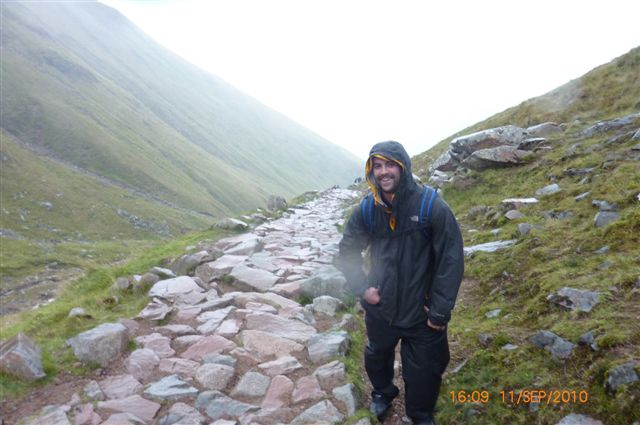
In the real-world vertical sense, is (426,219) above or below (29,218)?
above

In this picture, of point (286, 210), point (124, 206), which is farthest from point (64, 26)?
point (286, 210)

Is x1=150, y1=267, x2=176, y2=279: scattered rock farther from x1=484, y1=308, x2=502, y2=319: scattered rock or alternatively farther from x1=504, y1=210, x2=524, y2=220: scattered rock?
x1=504, y1=210, x2=524, y2=220: scattered rock

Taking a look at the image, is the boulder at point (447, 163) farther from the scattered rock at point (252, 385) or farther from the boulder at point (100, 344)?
the boulder at point (100, 344)

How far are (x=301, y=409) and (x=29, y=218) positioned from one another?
216ft

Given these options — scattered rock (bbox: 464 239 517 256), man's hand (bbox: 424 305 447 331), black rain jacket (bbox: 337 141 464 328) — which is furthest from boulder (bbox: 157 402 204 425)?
scattered rock (bbox: 464 239 517 256)

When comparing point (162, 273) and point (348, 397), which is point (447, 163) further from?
point (348, 397)

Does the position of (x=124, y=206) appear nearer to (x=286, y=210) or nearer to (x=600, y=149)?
(x=286, y=210)

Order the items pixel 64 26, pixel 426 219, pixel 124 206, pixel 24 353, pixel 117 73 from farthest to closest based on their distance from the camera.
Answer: pixel 64 26 < pixel 117 73 < pixel 124 206 < pixel 24 353 < pixel 426 219

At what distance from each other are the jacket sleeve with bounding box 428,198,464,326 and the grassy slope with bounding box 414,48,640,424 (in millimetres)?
1398

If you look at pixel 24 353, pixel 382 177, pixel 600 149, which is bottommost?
pixel 24 353

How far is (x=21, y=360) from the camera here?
6.36 metres

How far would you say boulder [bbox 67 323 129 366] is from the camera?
689 cm

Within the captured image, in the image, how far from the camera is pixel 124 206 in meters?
70.9
